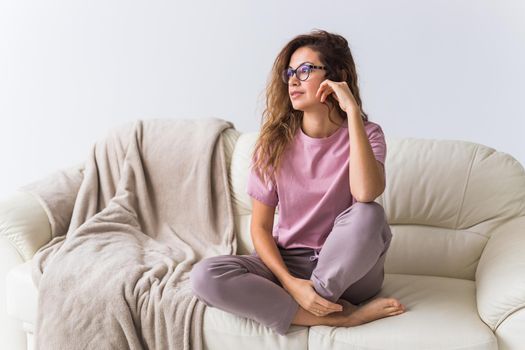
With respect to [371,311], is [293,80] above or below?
above

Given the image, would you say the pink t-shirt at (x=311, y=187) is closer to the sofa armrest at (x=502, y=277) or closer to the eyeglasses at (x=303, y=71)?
the eyeglasses at (x=303, y=71)

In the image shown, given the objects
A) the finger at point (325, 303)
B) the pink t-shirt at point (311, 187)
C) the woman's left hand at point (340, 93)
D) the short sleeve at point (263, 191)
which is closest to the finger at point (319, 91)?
the woman's left hand at point (340, 93)

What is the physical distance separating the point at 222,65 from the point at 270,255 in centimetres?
128

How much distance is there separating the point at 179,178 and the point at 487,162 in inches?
41.7

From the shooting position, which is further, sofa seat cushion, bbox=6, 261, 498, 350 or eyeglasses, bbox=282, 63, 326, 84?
eyeglasses, bbox=282, 63, 326, 84

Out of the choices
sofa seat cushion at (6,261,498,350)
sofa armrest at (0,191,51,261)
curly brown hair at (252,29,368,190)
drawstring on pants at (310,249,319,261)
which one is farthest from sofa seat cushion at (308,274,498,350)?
sofa armrest at (0,191,51,261)

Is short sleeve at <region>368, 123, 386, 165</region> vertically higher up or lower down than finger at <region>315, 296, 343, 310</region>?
higher up

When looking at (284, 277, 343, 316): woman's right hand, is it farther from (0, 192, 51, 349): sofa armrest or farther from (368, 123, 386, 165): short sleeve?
(0, 192, 51, 349): sofa armrest

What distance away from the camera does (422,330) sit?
1754mm

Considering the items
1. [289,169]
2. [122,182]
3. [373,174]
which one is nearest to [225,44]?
[122,182]

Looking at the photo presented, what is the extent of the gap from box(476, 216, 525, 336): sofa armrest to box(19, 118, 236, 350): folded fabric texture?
78 cm

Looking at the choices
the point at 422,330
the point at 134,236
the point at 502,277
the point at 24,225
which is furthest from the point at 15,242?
the point at 502,277

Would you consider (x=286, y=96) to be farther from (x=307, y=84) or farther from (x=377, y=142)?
(x=377, y=142)

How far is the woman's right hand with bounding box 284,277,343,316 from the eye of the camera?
1.78 metres
